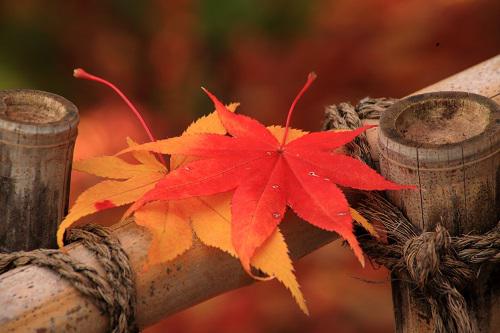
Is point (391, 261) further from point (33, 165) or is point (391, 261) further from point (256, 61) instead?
point (256, 61)

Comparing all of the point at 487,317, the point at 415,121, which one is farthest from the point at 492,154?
the point at 487,317

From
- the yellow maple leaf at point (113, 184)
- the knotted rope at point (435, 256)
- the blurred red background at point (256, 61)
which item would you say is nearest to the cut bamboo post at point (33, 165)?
the yellow maple leaf at point (113, 184)

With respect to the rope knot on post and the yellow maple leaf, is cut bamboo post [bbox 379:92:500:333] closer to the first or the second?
the rope knot on post

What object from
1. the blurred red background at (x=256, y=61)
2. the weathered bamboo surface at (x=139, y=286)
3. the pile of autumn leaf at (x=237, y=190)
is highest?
the pile of autumn leaf at (x=237, y=190)

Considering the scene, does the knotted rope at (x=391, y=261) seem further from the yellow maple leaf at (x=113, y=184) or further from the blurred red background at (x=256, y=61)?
the blurred red background at (x=256, y=61)

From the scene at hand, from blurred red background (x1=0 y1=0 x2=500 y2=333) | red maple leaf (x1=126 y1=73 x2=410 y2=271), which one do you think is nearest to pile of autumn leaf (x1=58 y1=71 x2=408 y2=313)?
red maple leaf (x1=126 y1=73 x2=410 y2=271)

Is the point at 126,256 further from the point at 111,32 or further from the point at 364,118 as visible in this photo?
the point at 111,32
